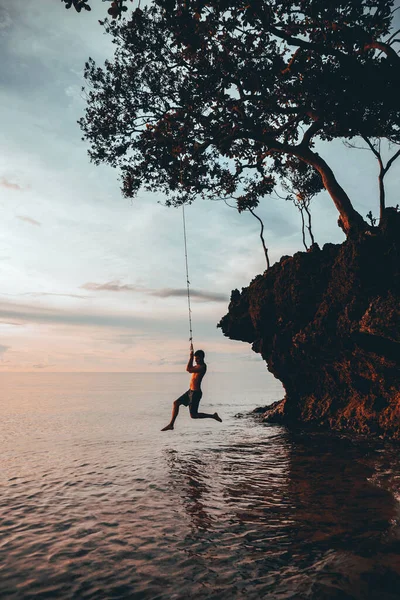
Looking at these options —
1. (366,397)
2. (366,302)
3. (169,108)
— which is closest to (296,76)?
(169,108)

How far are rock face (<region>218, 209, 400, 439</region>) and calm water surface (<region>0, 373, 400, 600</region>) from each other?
3.15m

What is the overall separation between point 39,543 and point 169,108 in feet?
52.9

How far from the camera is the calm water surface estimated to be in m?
Result: 4.48

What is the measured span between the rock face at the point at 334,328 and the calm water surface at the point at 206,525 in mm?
3149

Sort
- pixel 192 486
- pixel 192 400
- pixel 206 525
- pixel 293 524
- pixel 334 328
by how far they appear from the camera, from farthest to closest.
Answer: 1. pixel 334 328
2. pixel 192 400
3. pixel 192 486
4. pixel 206 525
5. pixel 293 524

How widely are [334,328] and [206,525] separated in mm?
10744

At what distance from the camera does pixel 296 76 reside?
14.0 metres

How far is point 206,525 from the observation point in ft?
20.7

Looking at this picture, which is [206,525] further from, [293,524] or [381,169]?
[381,169]

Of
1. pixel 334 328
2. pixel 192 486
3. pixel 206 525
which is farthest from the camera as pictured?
pixel 334 328

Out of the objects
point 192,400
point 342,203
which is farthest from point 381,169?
point 192,400

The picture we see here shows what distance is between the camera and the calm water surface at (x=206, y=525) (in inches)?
176

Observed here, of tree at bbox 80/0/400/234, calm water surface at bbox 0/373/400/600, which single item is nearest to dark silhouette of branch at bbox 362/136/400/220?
tree at bbox 80/0/400/234

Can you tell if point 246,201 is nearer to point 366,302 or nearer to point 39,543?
point 366,302
